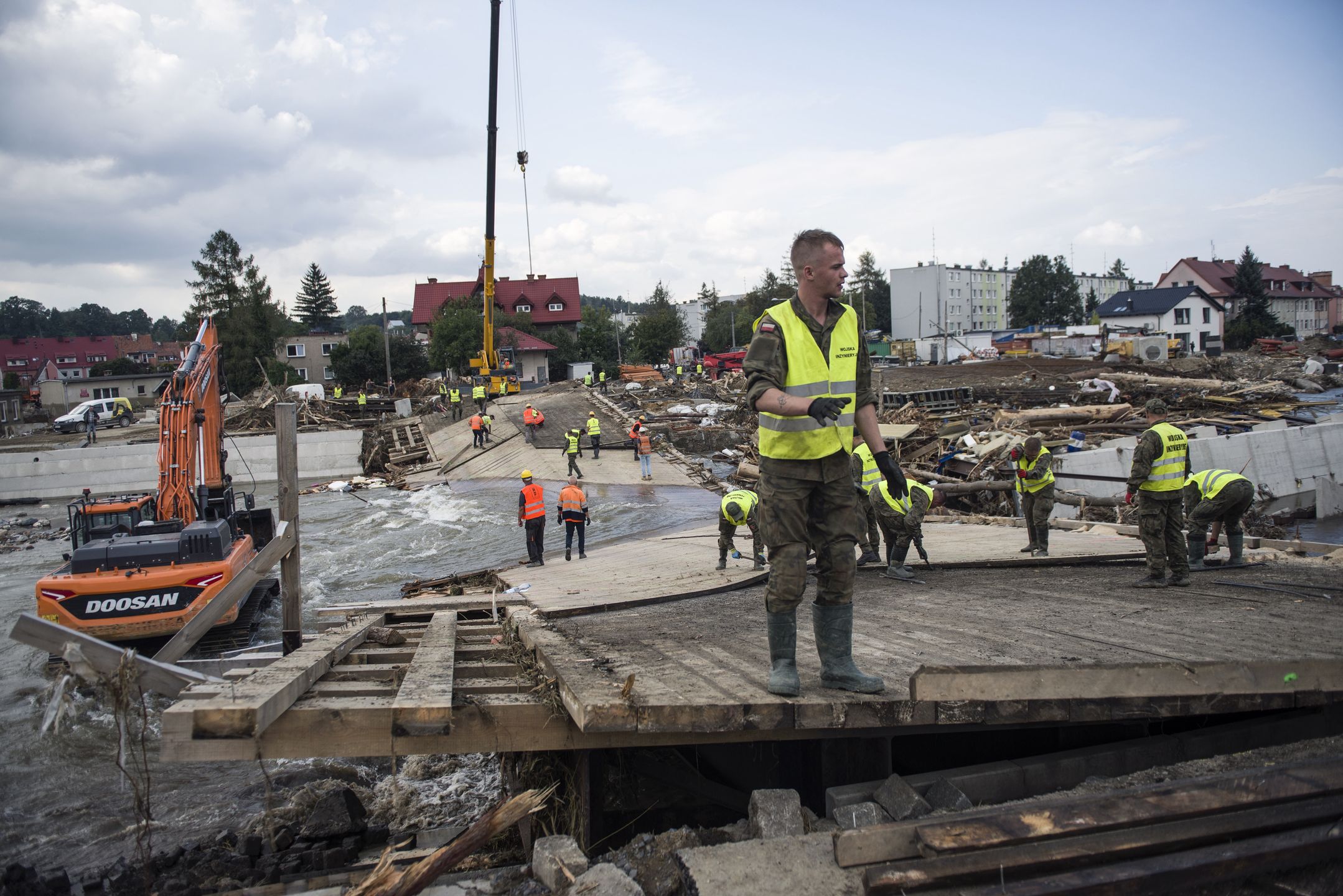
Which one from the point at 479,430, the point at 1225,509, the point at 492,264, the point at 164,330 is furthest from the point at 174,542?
the point at 164,330

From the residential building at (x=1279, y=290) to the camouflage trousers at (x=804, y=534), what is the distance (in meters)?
81.6

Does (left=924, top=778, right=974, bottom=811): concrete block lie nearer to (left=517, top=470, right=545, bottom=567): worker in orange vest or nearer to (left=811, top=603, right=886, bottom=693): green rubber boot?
(left=811, top=603, right=886, bottom=693): green rubber boot

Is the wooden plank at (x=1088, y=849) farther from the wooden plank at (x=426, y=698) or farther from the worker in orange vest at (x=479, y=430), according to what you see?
the worker in orange vest at (x=479, y=430)

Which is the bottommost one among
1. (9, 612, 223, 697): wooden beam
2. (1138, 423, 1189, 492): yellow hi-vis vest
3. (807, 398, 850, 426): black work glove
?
(9, 612, 223, 697): wooden beam

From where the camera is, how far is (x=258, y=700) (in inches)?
146

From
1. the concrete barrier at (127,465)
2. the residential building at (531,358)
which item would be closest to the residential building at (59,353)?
the residential building at (531,358)

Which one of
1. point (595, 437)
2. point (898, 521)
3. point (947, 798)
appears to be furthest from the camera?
point (595, 437)

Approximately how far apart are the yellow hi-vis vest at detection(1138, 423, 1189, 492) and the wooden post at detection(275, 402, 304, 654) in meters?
8.14

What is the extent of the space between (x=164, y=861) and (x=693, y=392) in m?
37.4

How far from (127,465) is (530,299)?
3994cm

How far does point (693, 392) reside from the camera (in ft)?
140

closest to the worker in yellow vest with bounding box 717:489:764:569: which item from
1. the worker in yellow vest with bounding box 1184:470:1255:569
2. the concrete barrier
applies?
the worker in yellow vest with bounding box 1184:470:1255:569

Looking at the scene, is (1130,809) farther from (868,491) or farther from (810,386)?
(868,491)

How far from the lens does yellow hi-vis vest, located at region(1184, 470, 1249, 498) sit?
798 centimetres
